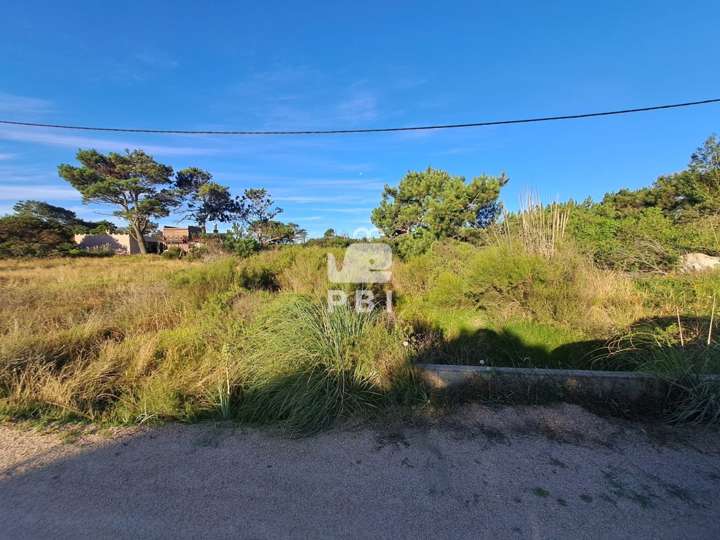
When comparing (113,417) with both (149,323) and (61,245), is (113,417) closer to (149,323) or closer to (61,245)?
(149,323)

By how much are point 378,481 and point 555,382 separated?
2.02 m

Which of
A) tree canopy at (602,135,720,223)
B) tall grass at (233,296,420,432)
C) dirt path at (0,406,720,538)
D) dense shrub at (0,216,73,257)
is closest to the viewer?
dirt path at (0,406,720,538)

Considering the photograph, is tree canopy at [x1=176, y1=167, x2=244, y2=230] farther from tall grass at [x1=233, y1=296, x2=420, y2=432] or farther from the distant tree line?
tall grass at [x1=233, y1=296, x2=420, y2=432]

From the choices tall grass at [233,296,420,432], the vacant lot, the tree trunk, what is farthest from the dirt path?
the tree trunk

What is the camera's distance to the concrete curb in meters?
2.78

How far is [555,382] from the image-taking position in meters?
2.88

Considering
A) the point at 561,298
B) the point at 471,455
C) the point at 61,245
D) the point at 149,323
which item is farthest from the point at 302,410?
the point at 61,245

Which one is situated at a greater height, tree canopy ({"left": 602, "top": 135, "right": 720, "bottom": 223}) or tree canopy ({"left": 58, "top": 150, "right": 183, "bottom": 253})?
tree canopy ({"left": 58, "top": 150, "right": 183, "bottom": 253})

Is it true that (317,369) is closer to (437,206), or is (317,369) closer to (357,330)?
(357,330)

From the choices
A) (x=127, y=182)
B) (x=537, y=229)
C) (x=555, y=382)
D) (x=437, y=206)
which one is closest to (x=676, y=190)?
(x=437, y=206)

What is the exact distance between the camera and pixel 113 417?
273 centimetres

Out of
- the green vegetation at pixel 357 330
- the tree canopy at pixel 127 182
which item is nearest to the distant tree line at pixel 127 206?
the tree canopy at pixel 127 182

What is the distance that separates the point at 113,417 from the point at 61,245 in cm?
3581

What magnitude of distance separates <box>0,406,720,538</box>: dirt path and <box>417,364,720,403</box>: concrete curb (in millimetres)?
318
